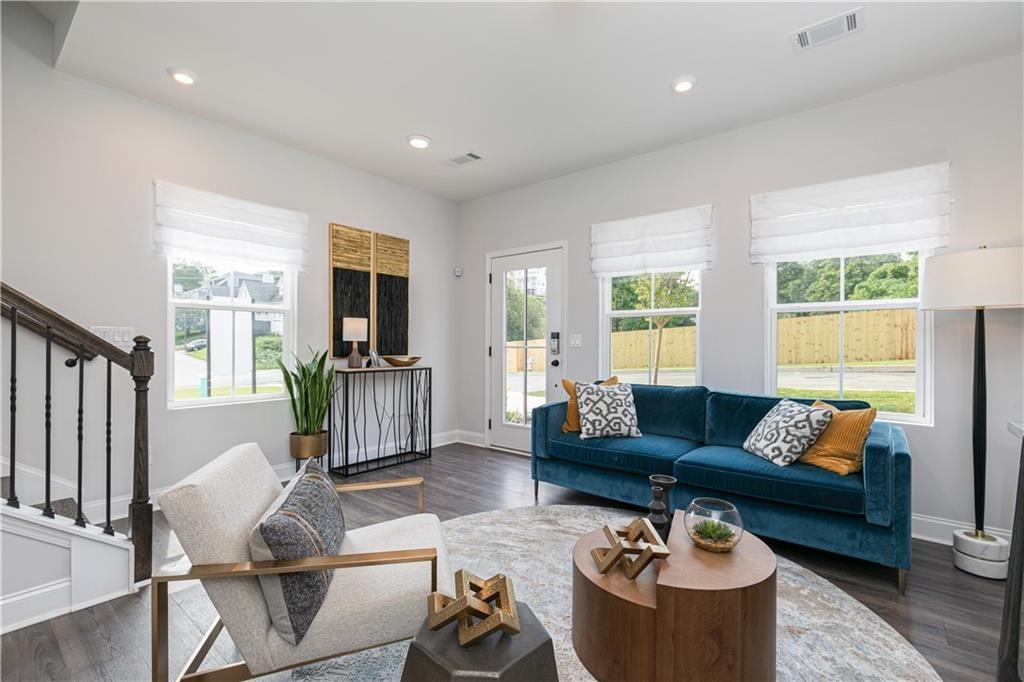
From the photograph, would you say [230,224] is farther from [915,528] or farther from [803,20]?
[915,528]

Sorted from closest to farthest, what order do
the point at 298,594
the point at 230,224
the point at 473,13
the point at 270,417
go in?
the point at 298,594 < the point at 473,13 < the point at 230,224 < the point at 270,417

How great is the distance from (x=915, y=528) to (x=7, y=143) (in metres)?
5.86

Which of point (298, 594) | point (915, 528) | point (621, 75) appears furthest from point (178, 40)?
point (915, 528)

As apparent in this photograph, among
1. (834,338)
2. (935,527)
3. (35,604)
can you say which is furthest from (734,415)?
(35,604)

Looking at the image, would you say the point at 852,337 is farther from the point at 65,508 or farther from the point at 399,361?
the point at 65,508

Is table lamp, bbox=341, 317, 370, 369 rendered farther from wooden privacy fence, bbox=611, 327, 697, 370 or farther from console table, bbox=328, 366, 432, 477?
wooden privacy fence, bbox=611, 327, 697, 370

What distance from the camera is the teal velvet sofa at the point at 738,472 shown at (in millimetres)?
2264

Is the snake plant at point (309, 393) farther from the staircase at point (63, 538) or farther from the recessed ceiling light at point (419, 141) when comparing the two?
the recessed ceiling light at point (419, 141)

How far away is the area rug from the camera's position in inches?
66.5

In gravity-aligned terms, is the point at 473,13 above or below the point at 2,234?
above

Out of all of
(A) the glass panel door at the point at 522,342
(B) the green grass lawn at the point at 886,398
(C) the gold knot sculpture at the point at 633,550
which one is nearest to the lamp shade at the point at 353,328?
(A) the glass panel door at the point at 522,342

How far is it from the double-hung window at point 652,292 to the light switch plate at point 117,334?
358 centimetres

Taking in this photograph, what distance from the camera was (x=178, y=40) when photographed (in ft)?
8.45

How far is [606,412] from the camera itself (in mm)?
3428
